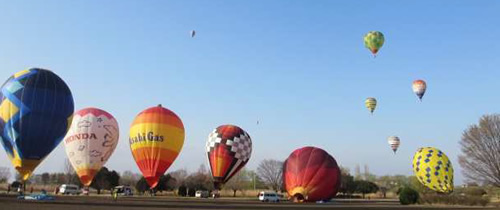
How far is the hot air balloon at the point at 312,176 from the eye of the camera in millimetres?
38188

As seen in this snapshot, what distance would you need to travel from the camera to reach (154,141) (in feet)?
136

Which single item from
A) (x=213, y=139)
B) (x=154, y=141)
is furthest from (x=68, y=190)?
(x=213, y=139)

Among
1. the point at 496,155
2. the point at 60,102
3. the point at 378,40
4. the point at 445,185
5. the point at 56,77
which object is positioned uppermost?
the point at 378,40

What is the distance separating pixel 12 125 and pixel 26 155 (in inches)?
97.5

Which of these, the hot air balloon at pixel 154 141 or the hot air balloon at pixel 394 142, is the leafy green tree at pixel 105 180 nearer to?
the hot air balloon at pixel 154 141

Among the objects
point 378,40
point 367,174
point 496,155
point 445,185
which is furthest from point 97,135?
point 367,174

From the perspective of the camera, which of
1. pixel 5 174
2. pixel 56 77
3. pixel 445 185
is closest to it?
pixel 56 77

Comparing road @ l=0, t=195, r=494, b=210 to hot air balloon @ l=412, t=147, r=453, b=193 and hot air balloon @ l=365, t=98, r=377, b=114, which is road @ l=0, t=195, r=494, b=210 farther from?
hot air balloon @ l=365, t=98, r=377, b=114

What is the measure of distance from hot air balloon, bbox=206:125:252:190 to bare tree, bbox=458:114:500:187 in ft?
84.6

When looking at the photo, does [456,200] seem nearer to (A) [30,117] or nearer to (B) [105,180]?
(A) [30,117]

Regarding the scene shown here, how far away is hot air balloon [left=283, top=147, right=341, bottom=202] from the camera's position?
1503 inches

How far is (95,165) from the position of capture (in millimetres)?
42781

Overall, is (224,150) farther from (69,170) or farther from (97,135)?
(69,170)

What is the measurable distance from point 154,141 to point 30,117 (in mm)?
11120
